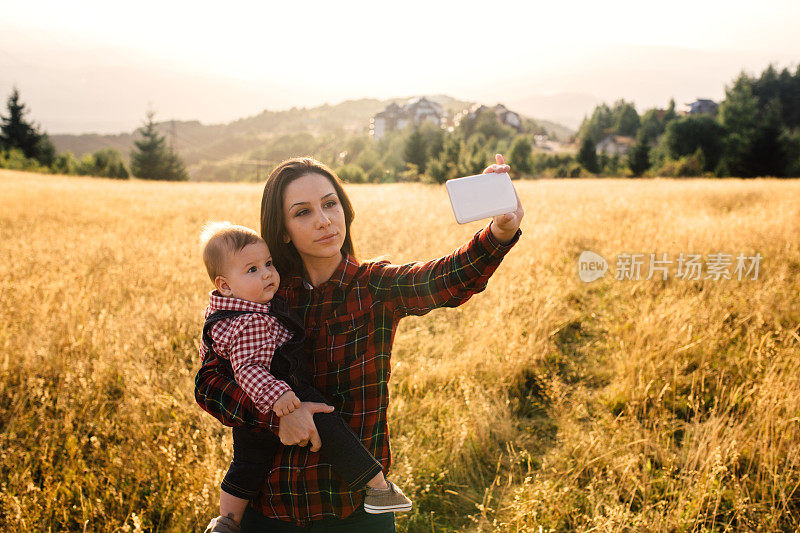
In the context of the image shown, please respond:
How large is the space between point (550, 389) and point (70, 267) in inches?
231

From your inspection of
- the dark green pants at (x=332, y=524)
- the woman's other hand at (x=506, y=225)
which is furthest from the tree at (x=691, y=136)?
the dark green pants at (x=332, y=524)

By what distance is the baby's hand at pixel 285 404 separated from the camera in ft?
5.01

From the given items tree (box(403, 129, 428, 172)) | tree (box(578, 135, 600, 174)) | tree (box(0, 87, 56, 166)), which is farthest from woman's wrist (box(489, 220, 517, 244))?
tree (box(0, 87, 56, 166))

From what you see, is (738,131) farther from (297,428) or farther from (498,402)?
(297,428)

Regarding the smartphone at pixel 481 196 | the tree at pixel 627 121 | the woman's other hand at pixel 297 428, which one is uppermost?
the tree at pixel 627 121

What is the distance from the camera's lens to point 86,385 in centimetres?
308

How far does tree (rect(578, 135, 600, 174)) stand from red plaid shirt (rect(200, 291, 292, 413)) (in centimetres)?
5085

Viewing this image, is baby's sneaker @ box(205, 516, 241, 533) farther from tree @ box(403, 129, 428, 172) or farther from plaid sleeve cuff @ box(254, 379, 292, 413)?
tree @ box(403, 129, 428, 172)

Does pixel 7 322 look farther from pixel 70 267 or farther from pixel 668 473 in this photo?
pixel 668 473

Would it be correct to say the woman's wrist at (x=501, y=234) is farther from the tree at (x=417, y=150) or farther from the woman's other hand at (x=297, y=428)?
the tree at (x=417, y=150)

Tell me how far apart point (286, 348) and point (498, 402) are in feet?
6.74

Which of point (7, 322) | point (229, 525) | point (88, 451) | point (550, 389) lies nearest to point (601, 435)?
point (550, 389)

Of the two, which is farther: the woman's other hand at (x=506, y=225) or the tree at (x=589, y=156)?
the tree at (x=589, y=156)

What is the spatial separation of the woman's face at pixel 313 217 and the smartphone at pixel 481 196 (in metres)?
0.54
